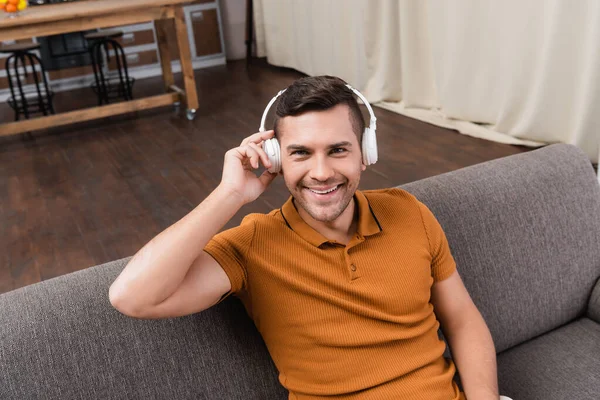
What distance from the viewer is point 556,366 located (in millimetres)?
1554

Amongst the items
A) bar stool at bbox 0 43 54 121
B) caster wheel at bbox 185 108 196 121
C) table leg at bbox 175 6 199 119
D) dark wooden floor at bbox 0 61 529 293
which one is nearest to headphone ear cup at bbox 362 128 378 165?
dark wooden floor at bbox 0 61 529 293

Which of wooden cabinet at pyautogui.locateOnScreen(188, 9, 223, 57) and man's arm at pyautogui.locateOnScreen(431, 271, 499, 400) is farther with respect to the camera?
wooden cabinet at pyautogui.locateOnScreen(188, 9, 223, 57)

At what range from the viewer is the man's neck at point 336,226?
1.32 metres

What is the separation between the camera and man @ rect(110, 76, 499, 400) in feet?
4.00

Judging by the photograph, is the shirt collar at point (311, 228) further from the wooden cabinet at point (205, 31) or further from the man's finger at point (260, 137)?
the wooden cabinet at point (205, 31)

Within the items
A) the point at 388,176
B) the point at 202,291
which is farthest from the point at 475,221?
the point at 388,176

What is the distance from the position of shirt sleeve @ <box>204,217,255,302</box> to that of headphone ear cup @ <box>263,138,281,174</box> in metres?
0.13

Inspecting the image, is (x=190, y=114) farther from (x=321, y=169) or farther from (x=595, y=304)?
(x=321, y=169)

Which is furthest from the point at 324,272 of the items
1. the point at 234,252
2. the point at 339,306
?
the point at 234,252

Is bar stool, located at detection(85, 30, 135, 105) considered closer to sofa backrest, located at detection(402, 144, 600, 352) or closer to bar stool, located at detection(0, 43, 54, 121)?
bar stool, located at detection(0, 43, 54, 121)

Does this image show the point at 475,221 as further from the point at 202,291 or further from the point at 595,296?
the point at 202,291

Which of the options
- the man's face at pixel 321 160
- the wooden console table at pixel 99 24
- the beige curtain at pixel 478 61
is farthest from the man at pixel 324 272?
the wooden console table at pixel 99 24

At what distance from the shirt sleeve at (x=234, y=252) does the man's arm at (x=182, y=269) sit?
0.5 inches

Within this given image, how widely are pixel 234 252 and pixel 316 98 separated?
1.11 ft
